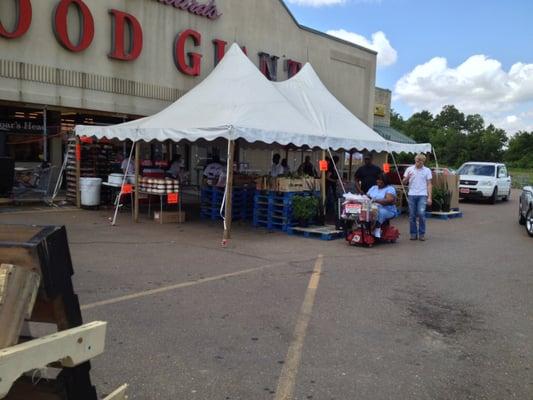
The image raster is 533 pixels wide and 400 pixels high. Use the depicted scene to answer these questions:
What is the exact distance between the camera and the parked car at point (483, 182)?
21359mm

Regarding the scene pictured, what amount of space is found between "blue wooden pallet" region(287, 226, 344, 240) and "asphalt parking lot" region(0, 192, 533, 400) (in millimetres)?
575

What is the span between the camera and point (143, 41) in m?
16.8

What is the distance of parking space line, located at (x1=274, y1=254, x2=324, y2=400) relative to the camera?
3.74m

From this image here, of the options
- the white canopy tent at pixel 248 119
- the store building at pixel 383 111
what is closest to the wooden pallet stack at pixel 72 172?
the white canopy tent at pixel 248 119

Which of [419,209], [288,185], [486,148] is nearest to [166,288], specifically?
[288,185]

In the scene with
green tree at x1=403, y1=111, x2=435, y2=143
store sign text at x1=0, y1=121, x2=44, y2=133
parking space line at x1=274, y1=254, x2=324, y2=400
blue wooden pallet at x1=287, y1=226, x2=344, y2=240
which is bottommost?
parking space line at x1=274, y1=254, x2=324, y2=400

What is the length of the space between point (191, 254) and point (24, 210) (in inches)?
260

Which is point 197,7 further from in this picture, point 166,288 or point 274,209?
point 166,288

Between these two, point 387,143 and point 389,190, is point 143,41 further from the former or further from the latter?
point 389,190

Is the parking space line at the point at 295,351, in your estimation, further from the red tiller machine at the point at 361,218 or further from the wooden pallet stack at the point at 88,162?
the wooden pallet stack at the point at 88,162

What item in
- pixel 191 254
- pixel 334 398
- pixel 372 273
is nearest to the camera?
pixel 334 398

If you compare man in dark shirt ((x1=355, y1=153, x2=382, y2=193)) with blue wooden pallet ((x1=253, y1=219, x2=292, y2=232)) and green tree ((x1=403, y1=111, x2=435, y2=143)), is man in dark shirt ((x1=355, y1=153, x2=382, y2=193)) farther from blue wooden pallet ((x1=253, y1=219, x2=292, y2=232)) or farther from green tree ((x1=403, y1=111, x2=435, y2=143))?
green tree ((x1=403, y1=111, x2=435, y2=143))

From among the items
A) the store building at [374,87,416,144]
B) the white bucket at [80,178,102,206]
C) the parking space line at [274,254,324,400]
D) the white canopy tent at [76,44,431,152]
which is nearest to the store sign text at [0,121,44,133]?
the white bucket at [80,178,102,206]

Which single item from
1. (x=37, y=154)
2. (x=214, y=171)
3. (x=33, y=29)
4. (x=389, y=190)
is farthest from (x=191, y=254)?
(x=37, y=154)
